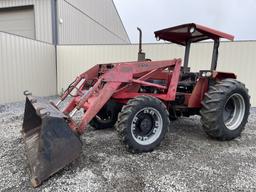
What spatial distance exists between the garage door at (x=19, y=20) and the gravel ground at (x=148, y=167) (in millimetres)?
7826

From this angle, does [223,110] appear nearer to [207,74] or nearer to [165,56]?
[207,74]

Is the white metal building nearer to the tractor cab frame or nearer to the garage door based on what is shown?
the garage door

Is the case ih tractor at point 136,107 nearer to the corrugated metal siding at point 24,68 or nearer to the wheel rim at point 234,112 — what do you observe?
the wheel rim at point 234,112

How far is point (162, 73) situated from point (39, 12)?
8.16 metres

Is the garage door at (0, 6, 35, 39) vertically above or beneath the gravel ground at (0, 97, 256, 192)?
above

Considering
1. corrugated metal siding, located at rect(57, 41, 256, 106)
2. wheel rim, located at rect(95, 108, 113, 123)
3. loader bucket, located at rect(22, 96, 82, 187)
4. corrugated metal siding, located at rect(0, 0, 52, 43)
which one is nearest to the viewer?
loader bucket, located at rect(22, 96, 82, 187)

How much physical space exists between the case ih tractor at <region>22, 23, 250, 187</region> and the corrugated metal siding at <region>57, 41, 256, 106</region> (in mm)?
3698

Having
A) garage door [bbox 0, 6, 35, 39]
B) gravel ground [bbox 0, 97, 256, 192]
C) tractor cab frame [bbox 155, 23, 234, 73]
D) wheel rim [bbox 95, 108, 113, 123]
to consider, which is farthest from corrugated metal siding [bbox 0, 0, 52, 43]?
gravel ground [bbox 0, 97, 256, 192]

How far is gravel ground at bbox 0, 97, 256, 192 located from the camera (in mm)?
2320

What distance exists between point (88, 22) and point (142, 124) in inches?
491

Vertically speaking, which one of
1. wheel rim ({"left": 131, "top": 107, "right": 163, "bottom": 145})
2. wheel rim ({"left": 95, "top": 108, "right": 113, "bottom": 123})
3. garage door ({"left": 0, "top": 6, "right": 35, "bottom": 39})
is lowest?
wheel rim ({"left": 95, "top": 108, "right": 113, "bottom": 123})

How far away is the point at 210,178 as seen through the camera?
2512 mm

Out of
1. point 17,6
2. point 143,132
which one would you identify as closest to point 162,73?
point 143,132

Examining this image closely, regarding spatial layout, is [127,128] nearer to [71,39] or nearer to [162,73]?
[162,73]
